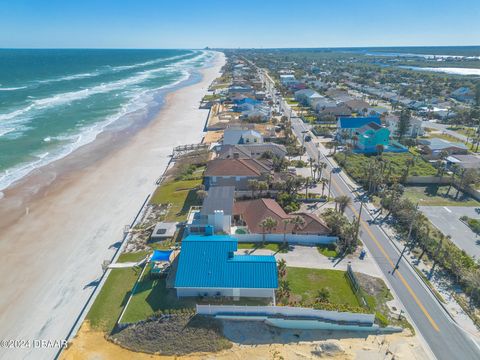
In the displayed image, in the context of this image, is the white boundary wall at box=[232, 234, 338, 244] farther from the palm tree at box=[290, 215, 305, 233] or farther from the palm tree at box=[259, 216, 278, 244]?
the palm tree at box=[290, 215, 305, 233]

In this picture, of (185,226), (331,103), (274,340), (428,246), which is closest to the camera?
(274,340)

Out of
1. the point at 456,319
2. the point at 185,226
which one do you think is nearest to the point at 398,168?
the point at 456,319

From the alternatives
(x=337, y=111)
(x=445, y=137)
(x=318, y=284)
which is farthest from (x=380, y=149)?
(x=318, y=284)

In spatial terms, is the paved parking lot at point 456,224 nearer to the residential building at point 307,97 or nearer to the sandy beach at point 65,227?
the sandy beach at point 65,227

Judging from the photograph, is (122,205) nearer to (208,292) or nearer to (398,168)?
(208,292)

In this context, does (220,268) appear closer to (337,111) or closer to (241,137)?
(241,137)

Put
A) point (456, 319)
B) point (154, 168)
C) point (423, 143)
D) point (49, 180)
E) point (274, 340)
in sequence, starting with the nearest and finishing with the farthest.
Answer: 1. point (274, 340)
2. point (456, 319)
3. point (49, 180)
4. point (154, 168)
5. point (423, 143)
